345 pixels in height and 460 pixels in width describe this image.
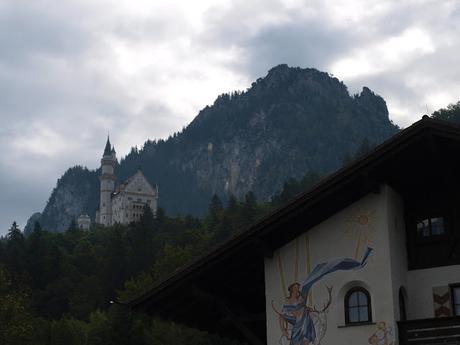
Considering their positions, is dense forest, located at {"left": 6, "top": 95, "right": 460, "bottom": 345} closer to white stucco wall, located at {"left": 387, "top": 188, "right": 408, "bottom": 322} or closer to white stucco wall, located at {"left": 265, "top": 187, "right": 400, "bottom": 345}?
white stucco wall, located at {"left": 265, "top": 187, "right": 400, "bottom": 345}

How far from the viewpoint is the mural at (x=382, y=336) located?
19.0 metres

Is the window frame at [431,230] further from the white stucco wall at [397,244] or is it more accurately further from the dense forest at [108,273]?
the dense forest at [108,273]

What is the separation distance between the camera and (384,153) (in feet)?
64.5

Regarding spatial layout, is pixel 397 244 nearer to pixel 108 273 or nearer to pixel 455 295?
pixel 455 295

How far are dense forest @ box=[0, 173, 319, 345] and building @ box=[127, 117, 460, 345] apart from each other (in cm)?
4234

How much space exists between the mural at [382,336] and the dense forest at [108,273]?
44.7 meters

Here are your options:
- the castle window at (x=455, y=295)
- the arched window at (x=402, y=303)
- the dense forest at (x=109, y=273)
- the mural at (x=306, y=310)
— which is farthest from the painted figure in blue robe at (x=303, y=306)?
the dense forest at (x=109, y=273)

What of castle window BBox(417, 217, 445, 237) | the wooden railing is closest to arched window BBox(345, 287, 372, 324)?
the wooden railing

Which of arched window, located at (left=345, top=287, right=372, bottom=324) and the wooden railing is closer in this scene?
the wooden railing

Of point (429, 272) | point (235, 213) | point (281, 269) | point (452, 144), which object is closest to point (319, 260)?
point (281, 269)

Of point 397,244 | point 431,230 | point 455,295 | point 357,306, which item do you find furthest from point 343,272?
point 455,295

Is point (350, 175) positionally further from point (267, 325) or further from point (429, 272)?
point (267, 325)

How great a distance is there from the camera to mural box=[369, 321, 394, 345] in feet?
62.4

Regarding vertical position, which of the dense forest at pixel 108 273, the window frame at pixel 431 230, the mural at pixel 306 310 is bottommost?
the mural at pixel 306 310
